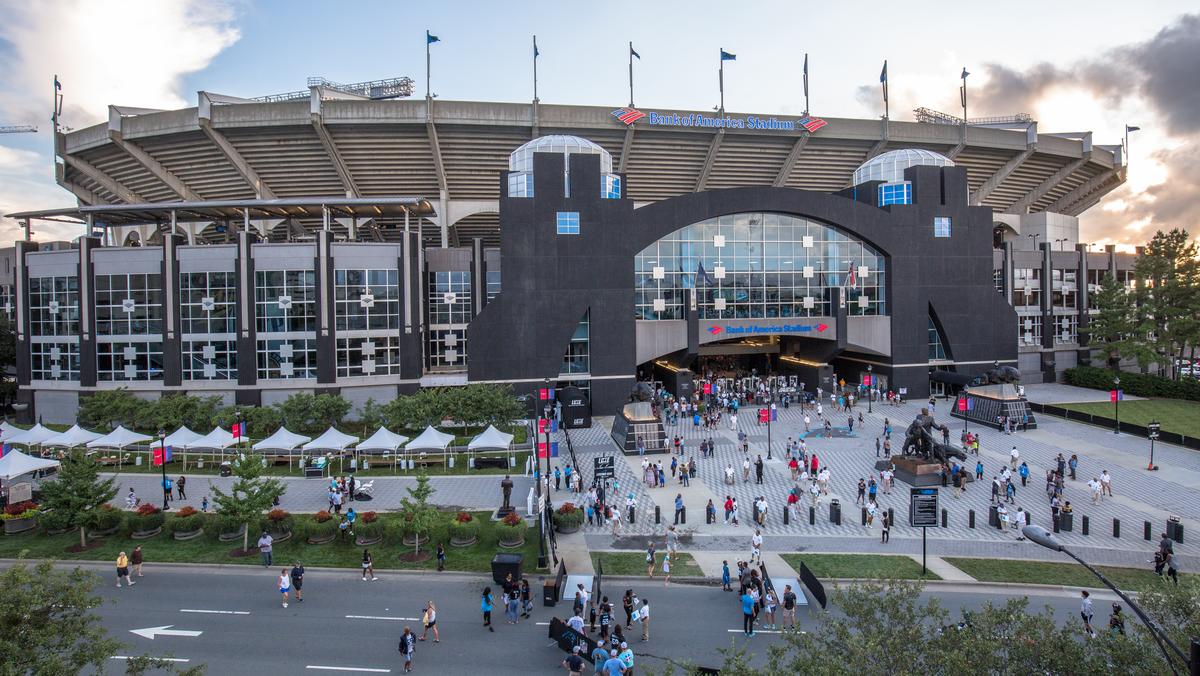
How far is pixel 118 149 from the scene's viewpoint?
206 feet

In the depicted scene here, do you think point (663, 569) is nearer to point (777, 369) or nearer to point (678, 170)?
point (777, 369)

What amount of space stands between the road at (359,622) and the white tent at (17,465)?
38.7 ft

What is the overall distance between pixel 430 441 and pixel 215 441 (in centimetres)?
1230

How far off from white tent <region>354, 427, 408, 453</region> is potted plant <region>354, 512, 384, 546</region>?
9.90m

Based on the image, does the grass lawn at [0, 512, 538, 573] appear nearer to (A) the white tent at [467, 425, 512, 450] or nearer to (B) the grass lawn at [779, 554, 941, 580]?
(A) the white tent at [467, 425, 512, 450]

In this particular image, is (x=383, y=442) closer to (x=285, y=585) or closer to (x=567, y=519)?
(x=567, y=519)

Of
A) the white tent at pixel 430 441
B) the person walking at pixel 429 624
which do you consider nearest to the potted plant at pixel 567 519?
the person walking at pixel 429 624

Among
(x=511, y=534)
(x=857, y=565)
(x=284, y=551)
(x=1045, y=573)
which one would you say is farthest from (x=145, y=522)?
(x=1045, y=573)

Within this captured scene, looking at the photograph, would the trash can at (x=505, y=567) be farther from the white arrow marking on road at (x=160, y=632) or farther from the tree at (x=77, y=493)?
the tree at (x=77, y=493)

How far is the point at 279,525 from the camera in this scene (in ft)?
83.4

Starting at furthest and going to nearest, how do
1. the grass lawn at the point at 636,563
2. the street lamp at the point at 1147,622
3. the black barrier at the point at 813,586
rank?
the grass lawn at the point at 636,563 < the black barrier at the point at 813,586 < the street lamp at the point at 1147,622

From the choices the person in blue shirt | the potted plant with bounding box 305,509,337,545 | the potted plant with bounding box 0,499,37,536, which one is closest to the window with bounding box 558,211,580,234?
the potted plant with bounding box 305,509,337,545

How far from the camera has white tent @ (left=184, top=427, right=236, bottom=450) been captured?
115 ft

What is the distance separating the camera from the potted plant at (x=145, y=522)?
84.7 feet
